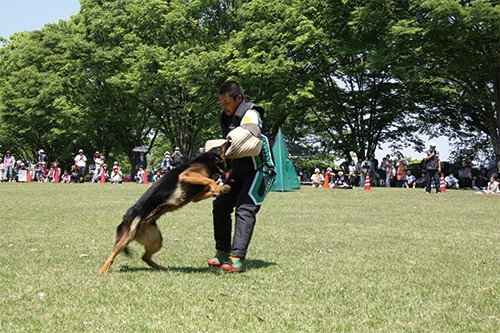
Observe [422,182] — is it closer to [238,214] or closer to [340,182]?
[340,182]

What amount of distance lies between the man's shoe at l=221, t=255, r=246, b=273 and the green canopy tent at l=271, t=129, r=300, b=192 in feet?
51.5

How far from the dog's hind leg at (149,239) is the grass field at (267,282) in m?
0.13

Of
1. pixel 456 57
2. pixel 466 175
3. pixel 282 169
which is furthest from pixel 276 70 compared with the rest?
pixel 466 175

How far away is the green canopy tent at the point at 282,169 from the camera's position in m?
21.6

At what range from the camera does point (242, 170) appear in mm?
5918

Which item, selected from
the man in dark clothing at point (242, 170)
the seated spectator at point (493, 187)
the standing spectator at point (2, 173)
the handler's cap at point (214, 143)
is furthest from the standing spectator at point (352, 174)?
the handler's cap at point (214, 143)

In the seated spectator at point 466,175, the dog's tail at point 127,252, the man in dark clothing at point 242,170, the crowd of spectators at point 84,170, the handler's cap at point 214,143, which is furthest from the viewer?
the crowd of spectators at point 84,170

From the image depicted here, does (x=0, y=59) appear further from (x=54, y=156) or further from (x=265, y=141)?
(x=265, y=141)

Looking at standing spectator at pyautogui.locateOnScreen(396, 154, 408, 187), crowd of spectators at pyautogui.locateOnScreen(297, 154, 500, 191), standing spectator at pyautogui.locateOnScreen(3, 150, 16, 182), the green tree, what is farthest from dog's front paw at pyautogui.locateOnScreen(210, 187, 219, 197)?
standing spectator at pyautogui.locateOnScreen(3, 150, 16, 182)

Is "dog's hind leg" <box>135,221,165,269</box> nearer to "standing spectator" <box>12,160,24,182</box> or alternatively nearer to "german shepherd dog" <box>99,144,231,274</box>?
"german shepherd dog" <box>99,144,231,274</box>

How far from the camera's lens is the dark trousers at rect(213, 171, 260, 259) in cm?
577

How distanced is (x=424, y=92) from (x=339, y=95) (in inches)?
208

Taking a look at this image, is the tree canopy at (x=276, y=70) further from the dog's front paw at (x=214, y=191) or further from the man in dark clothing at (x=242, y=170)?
the dog's front paw at (x=214, y=191)

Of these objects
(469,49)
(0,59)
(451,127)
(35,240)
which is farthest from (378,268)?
(0,59)
